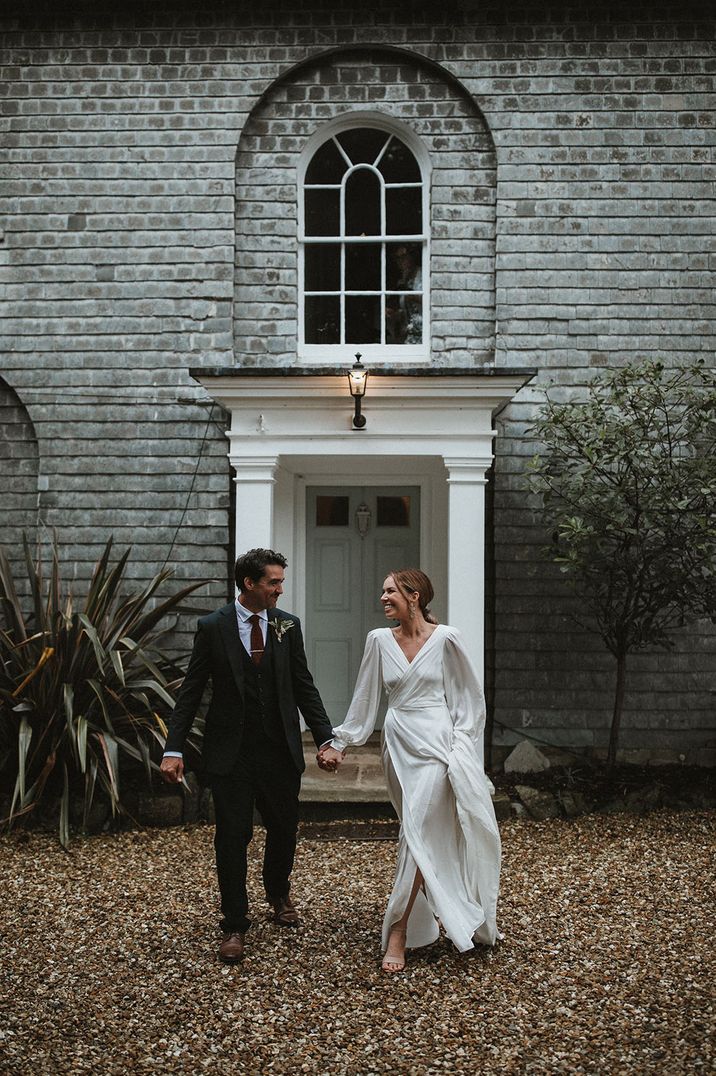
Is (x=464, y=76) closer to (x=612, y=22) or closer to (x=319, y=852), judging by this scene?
(x=612, y=22)

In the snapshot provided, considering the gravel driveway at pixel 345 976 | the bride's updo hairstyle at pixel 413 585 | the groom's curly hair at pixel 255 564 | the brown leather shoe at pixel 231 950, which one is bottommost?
the gravel driveway at pixel 345 976

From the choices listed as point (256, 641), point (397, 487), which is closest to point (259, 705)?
point (256, 641)

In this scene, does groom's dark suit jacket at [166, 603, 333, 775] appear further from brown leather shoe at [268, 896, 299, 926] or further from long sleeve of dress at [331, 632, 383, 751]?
brown leather shoe at [268, 896, 299, 926]

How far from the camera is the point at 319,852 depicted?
18.2 ft

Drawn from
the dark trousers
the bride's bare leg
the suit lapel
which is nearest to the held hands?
the dark trousers

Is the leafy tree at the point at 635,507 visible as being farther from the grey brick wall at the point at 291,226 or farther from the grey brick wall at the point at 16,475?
the grey brick wall at the point at 16,475

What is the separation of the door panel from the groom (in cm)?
374

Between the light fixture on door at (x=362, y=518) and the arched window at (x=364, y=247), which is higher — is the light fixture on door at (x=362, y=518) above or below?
below

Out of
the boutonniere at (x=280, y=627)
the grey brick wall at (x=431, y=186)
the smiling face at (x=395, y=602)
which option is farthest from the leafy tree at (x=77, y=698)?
the grey brick wall at (x=431, y=186)

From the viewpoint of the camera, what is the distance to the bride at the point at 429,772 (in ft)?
12.4

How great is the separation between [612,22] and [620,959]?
23.3 feet

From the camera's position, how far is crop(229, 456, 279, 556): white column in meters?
6.58

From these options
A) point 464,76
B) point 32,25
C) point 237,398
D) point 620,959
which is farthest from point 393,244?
point 620,959

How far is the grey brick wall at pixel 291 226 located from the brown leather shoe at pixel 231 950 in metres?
3.79
